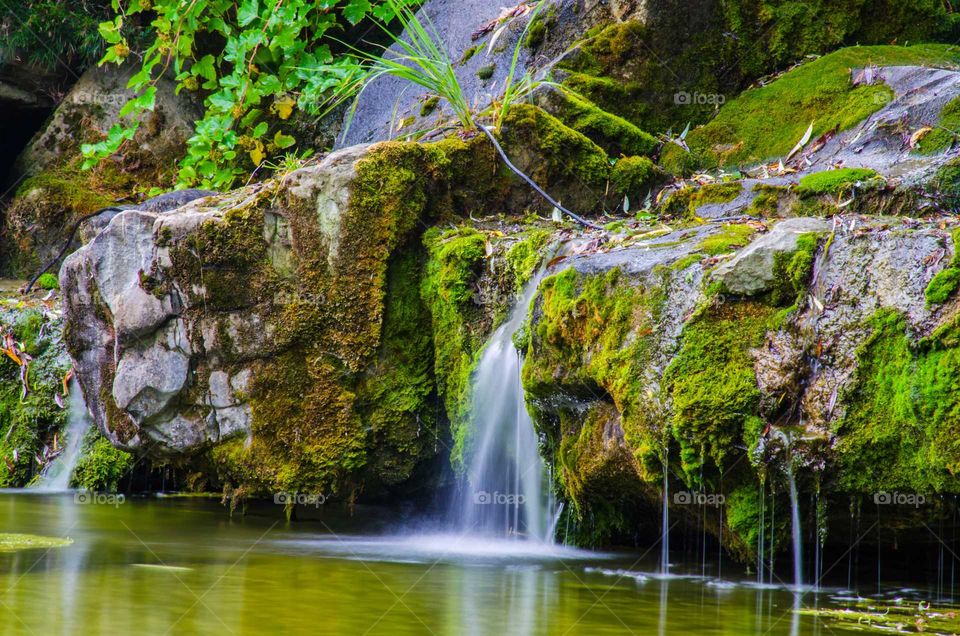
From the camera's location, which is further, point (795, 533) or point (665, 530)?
point (665, 530)

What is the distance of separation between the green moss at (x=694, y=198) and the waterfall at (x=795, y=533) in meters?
2.19

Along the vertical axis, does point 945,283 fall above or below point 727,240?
below

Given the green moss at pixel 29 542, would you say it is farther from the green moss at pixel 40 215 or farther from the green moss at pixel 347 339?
the green moss at pixel 40 215

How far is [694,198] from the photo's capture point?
20.0ft

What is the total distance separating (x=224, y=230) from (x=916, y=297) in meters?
3.72

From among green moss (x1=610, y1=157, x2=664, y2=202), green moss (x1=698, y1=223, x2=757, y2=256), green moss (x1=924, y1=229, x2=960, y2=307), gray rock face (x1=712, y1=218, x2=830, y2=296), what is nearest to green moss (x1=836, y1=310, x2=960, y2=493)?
green moss (x1=924, y1=229, x2=960, y2=307)

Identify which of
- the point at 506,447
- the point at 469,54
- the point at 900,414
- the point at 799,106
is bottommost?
the point at 506,447

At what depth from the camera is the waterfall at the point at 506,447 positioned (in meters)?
5.10

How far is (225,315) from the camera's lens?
5.77 metres

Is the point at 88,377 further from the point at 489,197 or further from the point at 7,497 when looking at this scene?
the point at 489,197

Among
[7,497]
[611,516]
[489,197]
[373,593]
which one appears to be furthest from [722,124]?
[7,497]

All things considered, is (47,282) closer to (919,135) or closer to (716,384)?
(716,384)

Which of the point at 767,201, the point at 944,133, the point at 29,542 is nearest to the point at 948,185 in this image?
the point at 944,133

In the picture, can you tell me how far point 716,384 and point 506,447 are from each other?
60.5 inches
